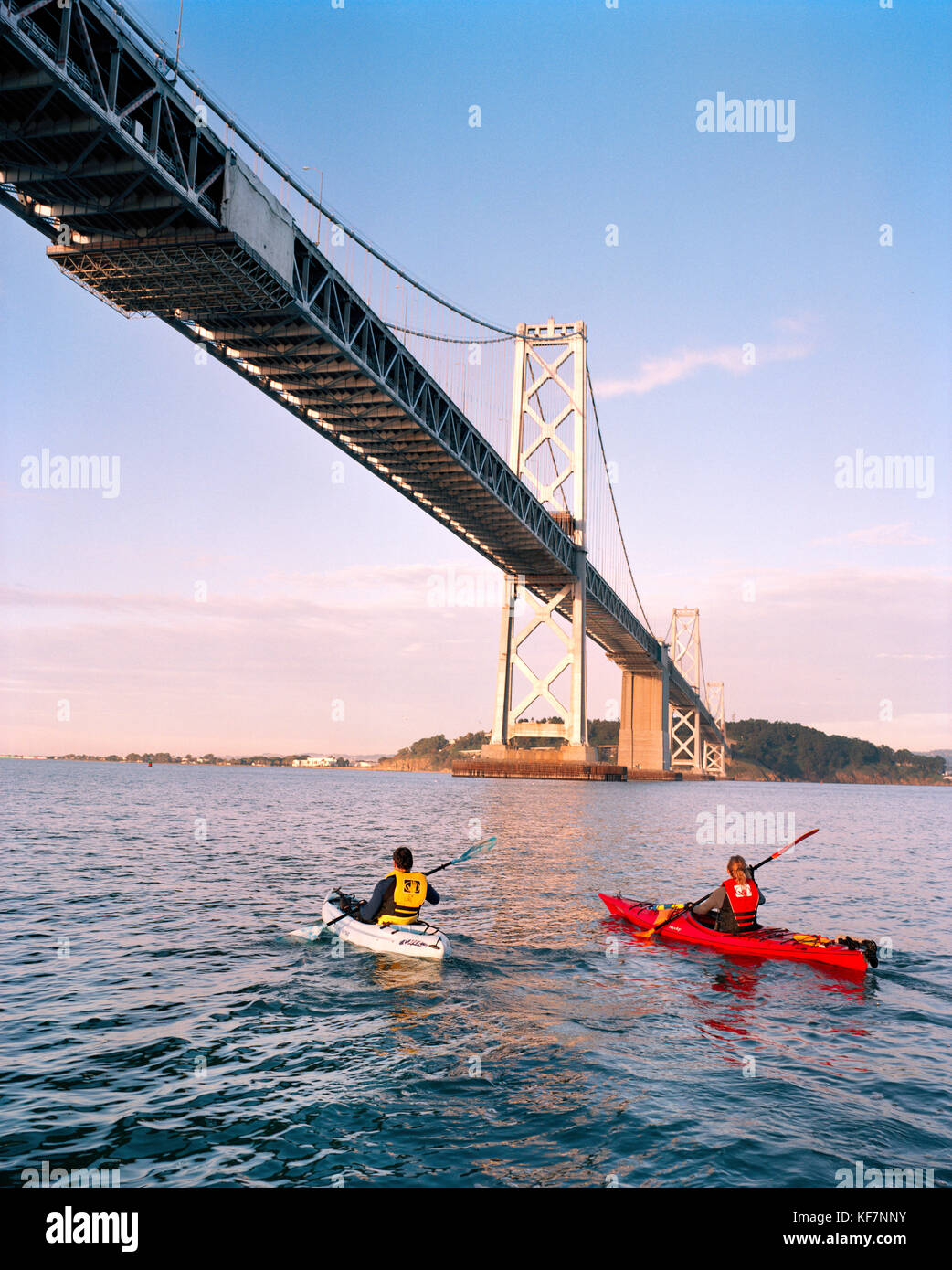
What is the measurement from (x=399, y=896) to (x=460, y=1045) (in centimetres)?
322

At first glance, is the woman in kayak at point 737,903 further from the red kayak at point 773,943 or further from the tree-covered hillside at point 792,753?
the tree-covered hillside at point 792,753

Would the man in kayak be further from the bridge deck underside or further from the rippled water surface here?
the bridge deck underside

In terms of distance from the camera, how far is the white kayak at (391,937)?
408 inches

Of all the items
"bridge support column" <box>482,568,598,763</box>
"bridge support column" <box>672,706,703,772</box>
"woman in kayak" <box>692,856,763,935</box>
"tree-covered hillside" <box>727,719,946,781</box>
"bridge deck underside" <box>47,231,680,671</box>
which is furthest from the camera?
"tree-covered hillside" <box>727,719,946,781</box>

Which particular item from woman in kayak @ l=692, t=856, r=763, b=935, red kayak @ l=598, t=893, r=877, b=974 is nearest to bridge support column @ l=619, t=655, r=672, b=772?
red kayak @ l=598, t=893, r=877, b=974

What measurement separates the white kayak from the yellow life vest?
0.09m

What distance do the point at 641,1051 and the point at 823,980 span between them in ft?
13.6

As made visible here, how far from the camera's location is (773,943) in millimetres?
11305

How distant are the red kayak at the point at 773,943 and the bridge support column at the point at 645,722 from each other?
8144cm

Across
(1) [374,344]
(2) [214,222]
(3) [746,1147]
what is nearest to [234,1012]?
(3) [746,1147]

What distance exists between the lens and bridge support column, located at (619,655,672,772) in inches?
3679

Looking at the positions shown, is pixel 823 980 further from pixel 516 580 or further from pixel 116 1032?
pixel 516 580

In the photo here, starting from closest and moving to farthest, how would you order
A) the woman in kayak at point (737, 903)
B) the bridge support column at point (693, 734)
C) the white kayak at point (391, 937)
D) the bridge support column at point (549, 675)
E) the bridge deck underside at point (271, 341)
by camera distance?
the white kayak at point (391, 937) < the woman in kayak at point (737, 903) < the bridge deck underside at point (271, 341) < the bridge support column at point (549, 675) < the bridge support column at point (693, 734)

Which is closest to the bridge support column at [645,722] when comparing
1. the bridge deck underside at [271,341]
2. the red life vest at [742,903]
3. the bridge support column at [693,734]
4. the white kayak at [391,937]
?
the bridge support column at [693,734]
